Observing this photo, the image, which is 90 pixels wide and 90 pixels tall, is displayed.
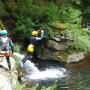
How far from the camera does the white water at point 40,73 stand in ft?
56.8

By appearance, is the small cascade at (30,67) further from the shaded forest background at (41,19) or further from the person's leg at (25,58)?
the shaded forest background at (41,19)

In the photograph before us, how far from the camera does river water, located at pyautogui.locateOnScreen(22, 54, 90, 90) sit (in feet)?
51.8

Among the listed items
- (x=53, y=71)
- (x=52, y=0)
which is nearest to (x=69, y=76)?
(x=53, y=71)

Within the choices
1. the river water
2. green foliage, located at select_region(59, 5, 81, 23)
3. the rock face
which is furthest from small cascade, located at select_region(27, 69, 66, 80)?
green foliage, located at select_region(59, 5, 81, 23)

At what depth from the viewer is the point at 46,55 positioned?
64.7 feet

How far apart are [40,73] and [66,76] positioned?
133 cm

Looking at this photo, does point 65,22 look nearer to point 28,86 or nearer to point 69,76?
point 69,76

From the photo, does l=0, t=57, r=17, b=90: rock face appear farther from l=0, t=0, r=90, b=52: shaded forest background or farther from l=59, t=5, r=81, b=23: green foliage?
l=59, t=5, r=81, b=23: green foliage

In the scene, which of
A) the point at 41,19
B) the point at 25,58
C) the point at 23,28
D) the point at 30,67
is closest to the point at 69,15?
the point at 41,19

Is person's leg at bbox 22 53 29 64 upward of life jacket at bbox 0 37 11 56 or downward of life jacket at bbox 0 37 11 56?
downward

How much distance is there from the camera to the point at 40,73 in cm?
1795

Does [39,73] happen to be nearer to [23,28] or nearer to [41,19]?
[23,28]

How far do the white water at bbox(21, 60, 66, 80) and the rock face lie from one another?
1949mm

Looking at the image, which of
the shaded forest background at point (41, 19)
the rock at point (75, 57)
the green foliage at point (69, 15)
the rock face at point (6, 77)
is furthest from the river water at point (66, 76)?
the green foliage at point (69, 15)
